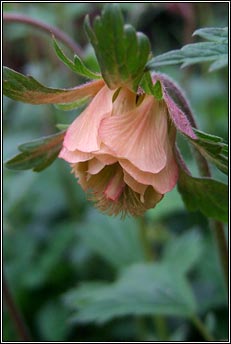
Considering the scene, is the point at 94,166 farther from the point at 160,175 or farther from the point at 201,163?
the point at 201,163

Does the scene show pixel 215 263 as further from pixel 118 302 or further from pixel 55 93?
pixel 55 93

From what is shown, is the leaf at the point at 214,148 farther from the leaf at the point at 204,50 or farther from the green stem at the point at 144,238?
the green stem at the point at 144,238

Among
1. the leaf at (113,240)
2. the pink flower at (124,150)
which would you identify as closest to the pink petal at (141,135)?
the pink flower at (124,150)

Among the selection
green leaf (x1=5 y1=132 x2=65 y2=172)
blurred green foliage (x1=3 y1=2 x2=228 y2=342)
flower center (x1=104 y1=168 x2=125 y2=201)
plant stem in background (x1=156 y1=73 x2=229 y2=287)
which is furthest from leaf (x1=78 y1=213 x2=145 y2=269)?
flower center (x1=104 y1=168 x2=125 y2=201)

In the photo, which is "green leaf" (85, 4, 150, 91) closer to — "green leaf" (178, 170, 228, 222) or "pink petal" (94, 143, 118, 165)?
"pink petal" (94, 143, 118, 165)

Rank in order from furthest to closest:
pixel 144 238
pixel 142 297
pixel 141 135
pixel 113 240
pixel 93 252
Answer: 1. pixel 93 252
2. pixel 113 240
3. pixel 144 238
4. pixel 142 297
5. pixel 141 135

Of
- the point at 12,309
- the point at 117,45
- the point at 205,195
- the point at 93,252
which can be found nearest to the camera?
the point at 117,45

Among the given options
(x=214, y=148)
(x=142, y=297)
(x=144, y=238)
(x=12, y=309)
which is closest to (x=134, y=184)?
(x=214, y=148)
